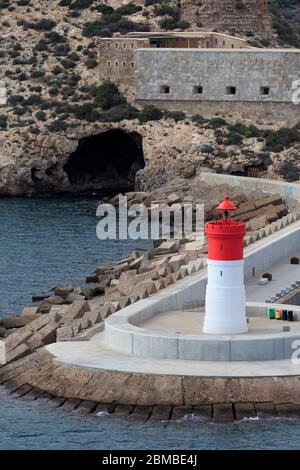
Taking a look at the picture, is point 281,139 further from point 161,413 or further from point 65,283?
point 161,413

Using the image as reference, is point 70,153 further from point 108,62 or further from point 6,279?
point 6,279

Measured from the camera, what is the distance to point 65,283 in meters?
55.9

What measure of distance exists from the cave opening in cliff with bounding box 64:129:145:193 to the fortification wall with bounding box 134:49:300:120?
230cm

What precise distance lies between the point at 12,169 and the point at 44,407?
135 ft

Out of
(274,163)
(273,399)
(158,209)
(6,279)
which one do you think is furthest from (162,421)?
(274,163)

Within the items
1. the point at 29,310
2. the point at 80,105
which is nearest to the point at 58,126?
the point at 80,105

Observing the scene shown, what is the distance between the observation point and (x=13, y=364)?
41562 mm

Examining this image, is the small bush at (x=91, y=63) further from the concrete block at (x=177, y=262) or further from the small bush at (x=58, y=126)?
the concrete block at (x=177, y=262)

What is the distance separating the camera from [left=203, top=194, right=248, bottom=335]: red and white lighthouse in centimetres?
4025

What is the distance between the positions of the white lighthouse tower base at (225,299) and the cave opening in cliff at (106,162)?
39.3m

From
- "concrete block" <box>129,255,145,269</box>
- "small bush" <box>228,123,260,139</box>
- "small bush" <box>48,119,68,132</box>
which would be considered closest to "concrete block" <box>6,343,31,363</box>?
"concrete block" <box>129,255,145,269</box>

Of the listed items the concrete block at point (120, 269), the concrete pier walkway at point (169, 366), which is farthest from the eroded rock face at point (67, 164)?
the concrete pier walkway at point (169, 366)

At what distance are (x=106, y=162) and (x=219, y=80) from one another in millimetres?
6046

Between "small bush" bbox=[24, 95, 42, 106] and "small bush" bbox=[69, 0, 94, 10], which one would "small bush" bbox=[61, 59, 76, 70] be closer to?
"small bush" bbox=[24, 95, 42, 106]
